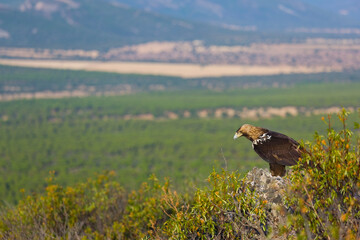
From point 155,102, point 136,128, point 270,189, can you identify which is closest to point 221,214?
point 270,189

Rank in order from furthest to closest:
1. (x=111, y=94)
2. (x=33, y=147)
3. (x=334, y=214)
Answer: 1. (x=111, y=94)
2. (x=33, y=147)
3. (x=334, y=214)

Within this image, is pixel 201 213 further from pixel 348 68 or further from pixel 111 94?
pixel 348 68

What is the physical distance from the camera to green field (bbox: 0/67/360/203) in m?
54.9

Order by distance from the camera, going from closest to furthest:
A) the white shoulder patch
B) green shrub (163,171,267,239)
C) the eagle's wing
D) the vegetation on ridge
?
the vegetation on ridge < green shrub (163,171,267,239) < the eagle's wing < the white shoulder patch

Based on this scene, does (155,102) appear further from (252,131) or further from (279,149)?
(279,149)

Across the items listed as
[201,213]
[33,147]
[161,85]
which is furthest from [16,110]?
[201,213]

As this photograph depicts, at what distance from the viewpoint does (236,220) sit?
7891 mm

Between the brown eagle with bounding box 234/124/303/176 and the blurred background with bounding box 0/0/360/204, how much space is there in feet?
23.6

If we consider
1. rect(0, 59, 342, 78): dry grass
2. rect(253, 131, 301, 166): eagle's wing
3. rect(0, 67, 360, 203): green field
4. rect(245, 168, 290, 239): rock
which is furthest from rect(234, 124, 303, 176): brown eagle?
rect(0, 59, 342, 78): dry grass

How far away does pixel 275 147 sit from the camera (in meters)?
8.65

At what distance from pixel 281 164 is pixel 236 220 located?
4.47 feet

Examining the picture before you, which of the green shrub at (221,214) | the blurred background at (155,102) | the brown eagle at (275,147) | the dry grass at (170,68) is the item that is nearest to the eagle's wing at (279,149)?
the brown eagle at (275,147)

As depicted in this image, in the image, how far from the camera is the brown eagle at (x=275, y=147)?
27.9ft

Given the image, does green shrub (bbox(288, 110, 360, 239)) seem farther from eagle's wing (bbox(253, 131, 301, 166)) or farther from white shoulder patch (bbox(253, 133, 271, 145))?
white shoulder patch (bbox(253, 133, 271, 145))
